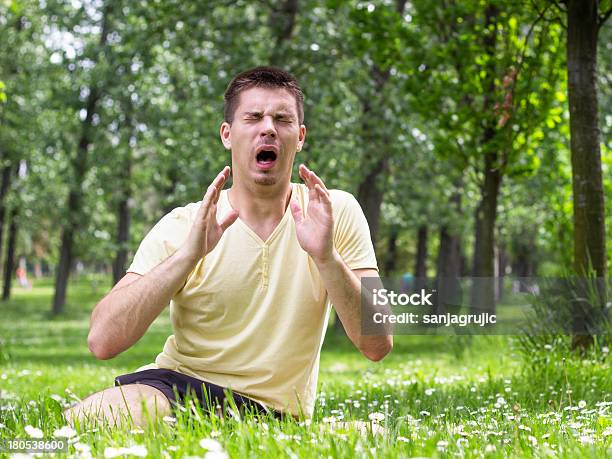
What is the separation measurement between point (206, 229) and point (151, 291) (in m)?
0.41

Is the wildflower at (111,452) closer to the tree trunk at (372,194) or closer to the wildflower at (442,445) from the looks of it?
the wildflower at (442,445)

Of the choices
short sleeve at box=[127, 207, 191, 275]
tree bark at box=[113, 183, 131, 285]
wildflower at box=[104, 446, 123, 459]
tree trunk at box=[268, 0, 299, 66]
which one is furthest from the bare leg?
tree bark at box=[113, 183, 131, 285]

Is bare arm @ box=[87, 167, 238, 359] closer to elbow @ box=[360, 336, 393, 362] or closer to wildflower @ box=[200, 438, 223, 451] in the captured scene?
elbow @ box=[360, 336, 393, 362]

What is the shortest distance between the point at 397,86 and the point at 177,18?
4.51 meters

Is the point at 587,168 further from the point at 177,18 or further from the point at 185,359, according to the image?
the point at 177,18

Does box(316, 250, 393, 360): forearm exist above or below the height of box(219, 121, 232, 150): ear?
below

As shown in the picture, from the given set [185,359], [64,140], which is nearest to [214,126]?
[64,140]

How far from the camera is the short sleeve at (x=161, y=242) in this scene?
12.7ft

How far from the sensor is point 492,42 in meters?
10.7

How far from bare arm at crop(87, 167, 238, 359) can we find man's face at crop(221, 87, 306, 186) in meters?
0.30

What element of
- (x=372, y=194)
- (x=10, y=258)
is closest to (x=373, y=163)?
(x=372, y=194)

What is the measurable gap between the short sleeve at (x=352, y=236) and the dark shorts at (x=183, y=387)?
85 cm

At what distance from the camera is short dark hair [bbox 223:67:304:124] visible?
4.02m

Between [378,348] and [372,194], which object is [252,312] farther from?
[372,194]
